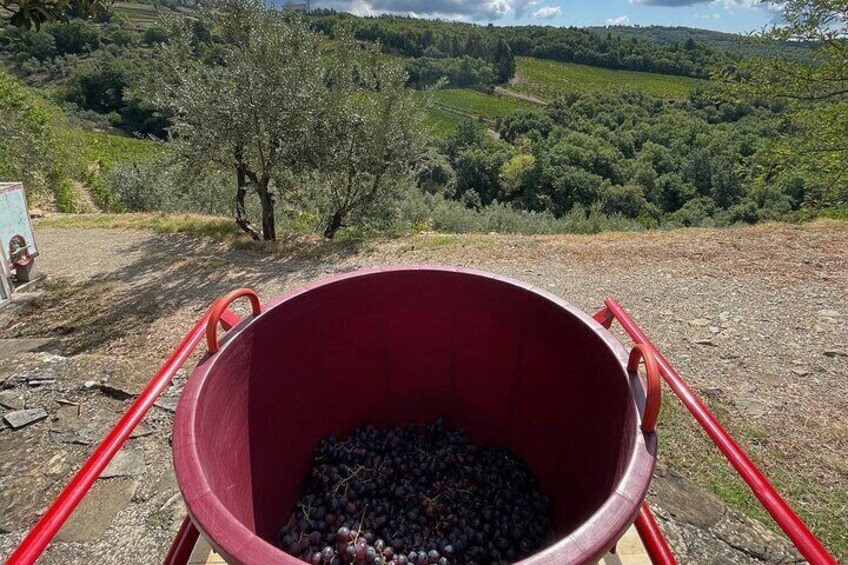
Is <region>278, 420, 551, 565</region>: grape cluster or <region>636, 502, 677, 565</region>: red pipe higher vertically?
<region>636, 502, 677, 565</region>: red pipe

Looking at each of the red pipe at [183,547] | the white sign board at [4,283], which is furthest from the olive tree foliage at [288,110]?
the red pipe at [183,547]

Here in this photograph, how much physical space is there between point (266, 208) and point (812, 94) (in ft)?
31.7

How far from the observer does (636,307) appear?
19.0 ft

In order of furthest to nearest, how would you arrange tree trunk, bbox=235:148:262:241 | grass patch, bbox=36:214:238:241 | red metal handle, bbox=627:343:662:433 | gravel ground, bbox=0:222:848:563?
grass patch, bbox=36:214:238:241 → tree trunk, bbox=235:148:262:241 → gravel ground, bbox=0:222:848:563 → red metal handle, bbox=627:343:662:433

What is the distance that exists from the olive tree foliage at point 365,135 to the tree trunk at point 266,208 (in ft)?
2.76

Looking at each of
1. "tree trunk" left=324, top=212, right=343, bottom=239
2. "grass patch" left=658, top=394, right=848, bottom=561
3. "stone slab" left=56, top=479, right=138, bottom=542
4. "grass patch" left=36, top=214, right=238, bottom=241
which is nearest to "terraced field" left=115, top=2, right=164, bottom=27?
"grass patch" left=36, top=214, right=238, bottom=241

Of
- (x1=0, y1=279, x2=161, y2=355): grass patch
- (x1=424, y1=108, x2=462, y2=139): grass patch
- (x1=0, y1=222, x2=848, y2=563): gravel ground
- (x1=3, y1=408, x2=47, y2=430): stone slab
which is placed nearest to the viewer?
(x1=0, y1=222, x2=848, y2=563): gravel ground

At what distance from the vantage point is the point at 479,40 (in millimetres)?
79688

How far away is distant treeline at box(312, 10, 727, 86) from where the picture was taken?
69062mm

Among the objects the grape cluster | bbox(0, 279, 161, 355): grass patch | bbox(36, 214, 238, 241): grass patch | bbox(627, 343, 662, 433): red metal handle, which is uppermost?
bbox(627, 343, 662, 433): red metal handle

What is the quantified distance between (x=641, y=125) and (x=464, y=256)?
179 ft

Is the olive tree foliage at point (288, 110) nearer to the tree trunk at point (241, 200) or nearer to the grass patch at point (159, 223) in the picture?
the tree trunk at point (241, 200)

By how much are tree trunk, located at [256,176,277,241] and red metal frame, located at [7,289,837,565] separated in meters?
6.54

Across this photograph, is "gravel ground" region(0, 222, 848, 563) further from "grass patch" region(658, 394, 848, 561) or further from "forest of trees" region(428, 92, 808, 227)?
"forest of trees" region(428, 92, 808, 227)
